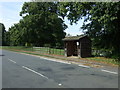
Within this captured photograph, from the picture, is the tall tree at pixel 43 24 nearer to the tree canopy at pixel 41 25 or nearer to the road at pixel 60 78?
the tree canopy at pixel 41 25

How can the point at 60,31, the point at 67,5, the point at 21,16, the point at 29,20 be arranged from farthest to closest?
the point at 21,16
the point at 60,31
the point at 29,20
the point at 67,5

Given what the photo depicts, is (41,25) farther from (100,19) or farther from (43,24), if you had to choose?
(100,19)

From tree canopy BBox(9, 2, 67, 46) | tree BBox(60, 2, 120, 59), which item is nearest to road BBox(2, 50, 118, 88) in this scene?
tree BBox(60, 2, 120, 59)

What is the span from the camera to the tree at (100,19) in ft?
44.7

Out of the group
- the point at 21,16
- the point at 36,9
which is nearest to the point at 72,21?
the point at 36,9

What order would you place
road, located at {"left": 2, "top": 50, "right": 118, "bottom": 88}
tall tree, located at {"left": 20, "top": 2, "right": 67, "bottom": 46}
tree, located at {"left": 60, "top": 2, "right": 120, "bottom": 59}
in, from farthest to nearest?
tall tree, located at {"left": 20, "top": 2, "right": 67, "bottom": 46}, tree, located at {"left": 60, "top": 2, "right": 120, "bottom": 59}, road, located at {"left": 2, "top": 50, "right": 118, "bottom": 88}

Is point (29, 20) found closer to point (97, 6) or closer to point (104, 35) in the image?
point (104, 35)

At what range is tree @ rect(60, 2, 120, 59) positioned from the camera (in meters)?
13.6

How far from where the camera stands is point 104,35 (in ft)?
64.0

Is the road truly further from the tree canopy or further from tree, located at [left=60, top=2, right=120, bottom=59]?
the tree canopy

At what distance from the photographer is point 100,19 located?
551 inches

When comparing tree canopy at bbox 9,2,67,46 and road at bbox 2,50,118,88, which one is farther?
tree canopy at bbox 9,2,67,46

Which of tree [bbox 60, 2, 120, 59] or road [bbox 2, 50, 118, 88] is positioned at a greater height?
tree [bbox 60, 2, 120, 59]

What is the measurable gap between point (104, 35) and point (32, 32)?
3062 cm
